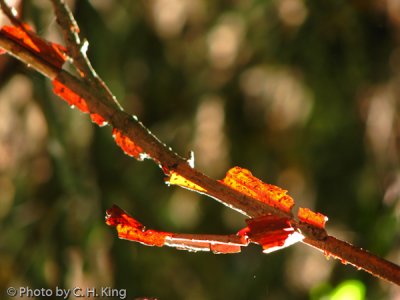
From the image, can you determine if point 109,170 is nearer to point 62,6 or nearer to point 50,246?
point 50,246

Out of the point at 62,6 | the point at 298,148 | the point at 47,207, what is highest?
the point at 298,148

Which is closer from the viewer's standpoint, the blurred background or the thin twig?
the thin twig

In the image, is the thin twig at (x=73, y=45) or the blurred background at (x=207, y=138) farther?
the blurred background at (x=207, y=138)

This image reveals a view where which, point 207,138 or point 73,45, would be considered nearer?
point 73,45

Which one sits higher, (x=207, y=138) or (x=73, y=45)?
(x=207, y=138)

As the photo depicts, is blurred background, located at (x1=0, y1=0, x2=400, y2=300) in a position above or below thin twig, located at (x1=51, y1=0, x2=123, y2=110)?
above

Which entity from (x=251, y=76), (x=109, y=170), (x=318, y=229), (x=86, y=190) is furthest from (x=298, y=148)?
(x=318, y=229)

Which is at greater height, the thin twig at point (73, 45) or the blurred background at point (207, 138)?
the blurred background at point (207, 138)

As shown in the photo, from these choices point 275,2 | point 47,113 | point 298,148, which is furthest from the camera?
point 298,148
